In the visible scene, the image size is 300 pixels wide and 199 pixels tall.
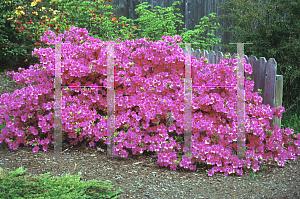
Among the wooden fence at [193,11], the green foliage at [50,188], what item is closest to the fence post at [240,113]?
the green foliage at [50,188]

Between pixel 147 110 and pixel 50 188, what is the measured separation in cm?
139

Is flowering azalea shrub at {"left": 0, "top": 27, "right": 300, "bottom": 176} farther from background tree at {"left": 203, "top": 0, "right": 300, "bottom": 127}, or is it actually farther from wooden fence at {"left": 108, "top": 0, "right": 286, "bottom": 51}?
wooden fence at {"left": 108, "top": 0, "right": 286, "bottom": 51}

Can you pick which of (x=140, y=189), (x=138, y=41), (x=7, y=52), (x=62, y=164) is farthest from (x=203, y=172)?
(x=7, y=52)

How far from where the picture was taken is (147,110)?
3.44 metres

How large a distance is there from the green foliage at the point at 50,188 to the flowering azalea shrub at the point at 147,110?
866mm

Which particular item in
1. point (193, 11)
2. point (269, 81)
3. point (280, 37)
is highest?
point (193, 11)

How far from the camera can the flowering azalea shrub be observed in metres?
3.34

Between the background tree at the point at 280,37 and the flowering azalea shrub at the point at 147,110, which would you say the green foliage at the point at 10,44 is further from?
the background tree at the point at 280,37

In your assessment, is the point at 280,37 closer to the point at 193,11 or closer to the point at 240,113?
the point at 240,113

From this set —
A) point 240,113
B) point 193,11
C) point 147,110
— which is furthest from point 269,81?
point 193,11

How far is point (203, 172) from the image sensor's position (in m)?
3.24

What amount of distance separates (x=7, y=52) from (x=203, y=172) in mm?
5743

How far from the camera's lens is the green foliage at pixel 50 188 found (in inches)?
90.8

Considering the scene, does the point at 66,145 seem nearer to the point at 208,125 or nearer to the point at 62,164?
the point at 62,164
